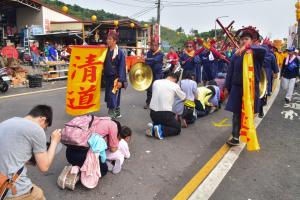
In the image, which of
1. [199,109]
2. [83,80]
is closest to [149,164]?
[83,80]

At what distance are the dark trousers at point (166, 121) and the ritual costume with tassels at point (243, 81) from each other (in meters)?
1.03

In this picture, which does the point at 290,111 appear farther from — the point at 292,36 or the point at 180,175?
the point at 292,36

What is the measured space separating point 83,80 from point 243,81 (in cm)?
278

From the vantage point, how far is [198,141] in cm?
594

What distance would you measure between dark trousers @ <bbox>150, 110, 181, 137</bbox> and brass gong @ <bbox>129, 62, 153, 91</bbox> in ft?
6.81

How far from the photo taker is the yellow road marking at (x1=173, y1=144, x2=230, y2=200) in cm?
390

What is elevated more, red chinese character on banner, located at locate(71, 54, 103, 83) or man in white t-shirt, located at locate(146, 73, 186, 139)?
red chinese character on banner, located at locate(71, 54, 103, 83)

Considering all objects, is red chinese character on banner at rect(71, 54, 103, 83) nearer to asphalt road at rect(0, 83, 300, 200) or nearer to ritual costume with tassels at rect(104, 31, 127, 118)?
ritual costume with tassels at rect(104, 31, 127, 118)

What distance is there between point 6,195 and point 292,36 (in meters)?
21.7

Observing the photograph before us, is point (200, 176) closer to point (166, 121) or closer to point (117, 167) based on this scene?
point (117, 167)

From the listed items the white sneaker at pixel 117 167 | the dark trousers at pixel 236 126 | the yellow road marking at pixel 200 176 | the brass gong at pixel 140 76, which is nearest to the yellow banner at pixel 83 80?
the white sneaker at pixel 117 167

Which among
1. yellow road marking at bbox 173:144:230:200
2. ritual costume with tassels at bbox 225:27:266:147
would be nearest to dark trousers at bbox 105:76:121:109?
ritual costume with tassels at bbox 225:27:266:147

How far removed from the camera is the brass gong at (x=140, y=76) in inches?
313

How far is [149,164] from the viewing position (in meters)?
4.79
